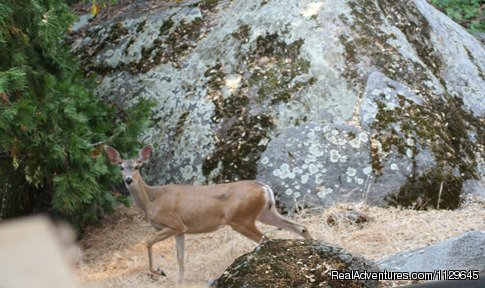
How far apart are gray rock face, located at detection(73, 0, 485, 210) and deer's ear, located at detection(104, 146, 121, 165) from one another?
1.00 metres

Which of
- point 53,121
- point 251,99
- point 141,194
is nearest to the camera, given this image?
point 53,121

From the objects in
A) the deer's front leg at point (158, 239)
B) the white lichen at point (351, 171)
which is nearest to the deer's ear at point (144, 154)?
the deer's front leg at point (158, 239)

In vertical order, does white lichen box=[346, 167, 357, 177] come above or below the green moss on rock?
below

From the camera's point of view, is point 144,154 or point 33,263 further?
point 144,154

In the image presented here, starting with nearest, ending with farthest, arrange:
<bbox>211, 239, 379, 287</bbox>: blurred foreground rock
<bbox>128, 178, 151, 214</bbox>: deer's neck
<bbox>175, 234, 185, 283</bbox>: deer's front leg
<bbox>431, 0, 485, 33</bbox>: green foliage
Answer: <bbox>211, 239, 379, 287</bbox>: blurred foreground rock < <bbox>175, 234, 185, 283</bbox>: deer's front leg < <bbox>128, 178, 151, 214</bbox>: deer's neck < <bbox>431, 0, 485, 33</bbox>: green foliage

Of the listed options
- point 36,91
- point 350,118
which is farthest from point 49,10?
point 350,118

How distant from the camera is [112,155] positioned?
297 inches

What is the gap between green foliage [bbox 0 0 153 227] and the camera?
714 centimetres

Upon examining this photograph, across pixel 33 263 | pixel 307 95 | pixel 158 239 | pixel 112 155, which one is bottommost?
pixel 158 239

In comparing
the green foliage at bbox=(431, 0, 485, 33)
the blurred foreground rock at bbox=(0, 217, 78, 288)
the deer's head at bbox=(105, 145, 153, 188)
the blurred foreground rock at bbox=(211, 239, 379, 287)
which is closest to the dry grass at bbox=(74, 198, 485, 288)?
the deer's head at bbox=(105, 145, 153, 188)

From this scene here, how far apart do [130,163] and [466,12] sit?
26.1 ft

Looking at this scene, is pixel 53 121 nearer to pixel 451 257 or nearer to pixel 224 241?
pixel 224 241

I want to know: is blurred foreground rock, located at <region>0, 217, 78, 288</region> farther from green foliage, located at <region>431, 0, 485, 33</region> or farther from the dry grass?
green foliage, located at <region>431, 0, 485, 33</region>

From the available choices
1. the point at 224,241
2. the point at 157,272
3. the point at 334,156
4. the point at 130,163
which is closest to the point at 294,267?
the point at 157,272
